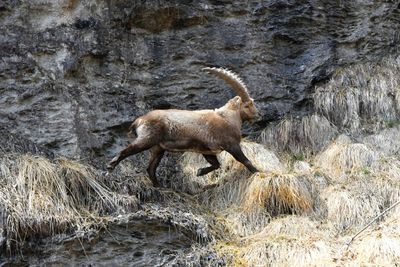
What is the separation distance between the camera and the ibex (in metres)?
9.52

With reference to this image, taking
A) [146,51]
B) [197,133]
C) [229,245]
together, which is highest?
[146,51]

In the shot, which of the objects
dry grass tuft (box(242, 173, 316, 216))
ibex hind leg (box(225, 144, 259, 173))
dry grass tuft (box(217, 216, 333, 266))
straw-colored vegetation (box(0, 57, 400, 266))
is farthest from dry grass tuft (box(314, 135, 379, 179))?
dry grass tuft (box(217, 216, 333, 266))

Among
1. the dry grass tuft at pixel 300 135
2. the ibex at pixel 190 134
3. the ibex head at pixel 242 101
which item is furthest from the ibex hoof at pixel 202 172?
the dry grass tuft at pixel 300 135

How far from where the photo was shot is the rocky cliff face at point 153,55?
33.9 ft

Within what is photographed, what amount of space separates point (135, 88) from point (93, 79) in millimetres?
651

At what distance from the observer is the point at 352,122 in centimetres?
1180

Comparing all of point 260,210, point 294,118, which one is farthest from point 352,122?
point 260,210

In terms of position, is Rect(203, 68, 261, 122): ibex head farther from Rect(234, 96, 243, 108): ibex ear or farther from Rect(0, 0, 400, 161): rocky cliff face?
Rect(0, 0, 400, 161): rocky cliff face

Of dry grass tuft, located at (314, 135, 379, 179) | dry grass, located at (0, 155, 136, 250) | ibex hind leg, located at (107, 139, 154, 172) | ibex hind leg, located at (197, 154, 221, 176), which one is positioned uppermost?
ibex hind leg, located at (107, 139, 154, 172)

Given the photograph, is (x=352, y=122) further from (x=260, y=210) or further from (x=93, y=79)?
(x=93, y=79)

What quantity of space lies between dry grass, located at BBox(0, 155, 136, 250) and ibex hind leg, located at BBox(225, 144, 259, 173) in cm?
159

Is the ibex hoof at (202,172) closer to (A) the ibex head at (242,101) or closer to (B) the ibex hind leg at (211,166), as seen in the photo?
(B) the ibex hind leg at (211,166)

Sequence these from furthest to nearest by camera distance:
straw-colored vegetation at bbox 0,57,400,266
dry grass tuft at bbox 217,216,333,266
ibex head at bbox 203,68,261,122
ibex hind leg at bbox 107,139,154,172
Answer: ibex head at bbox 203,68,261,122, ibex hind leg at bbox 107,139,154,172, straw-colored vegetation at bbox 0,57,400,266, dry grass tuft at bbox 217,216,333,266

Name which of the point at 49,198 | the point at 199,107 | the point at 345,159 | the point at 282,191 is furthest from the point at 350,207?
the point at 49,198
